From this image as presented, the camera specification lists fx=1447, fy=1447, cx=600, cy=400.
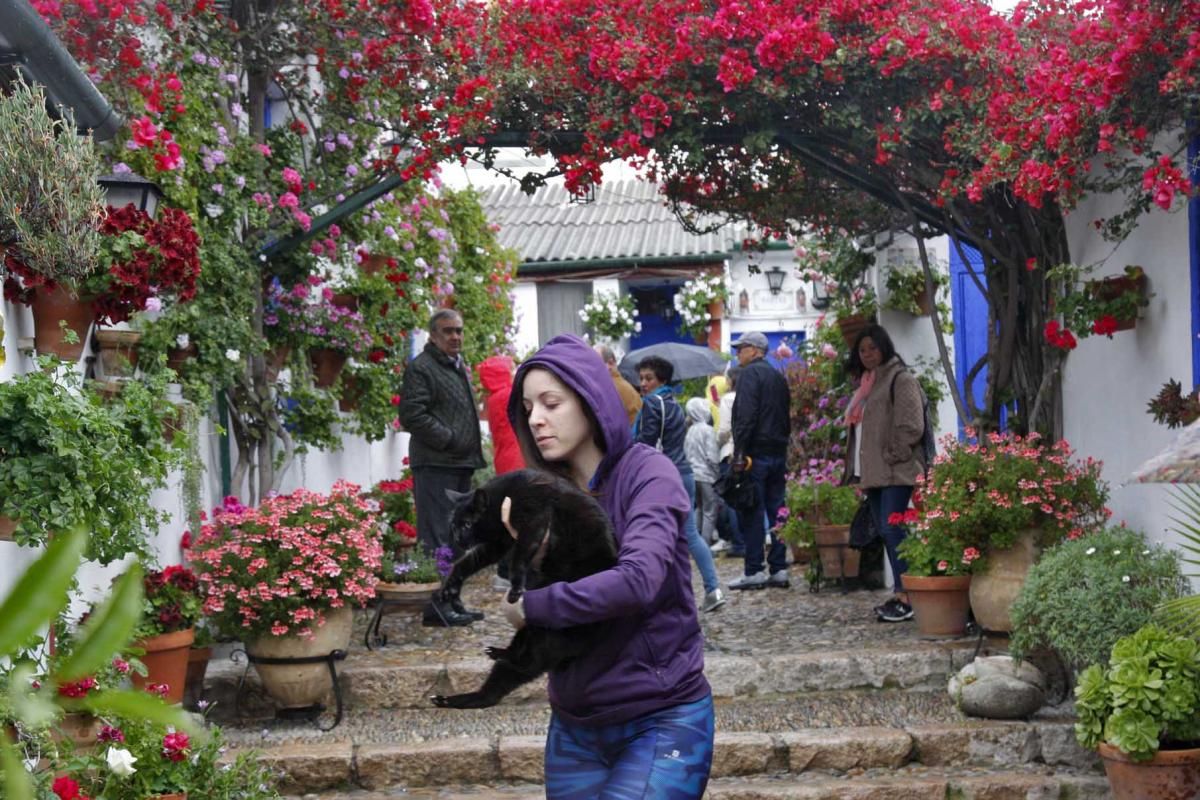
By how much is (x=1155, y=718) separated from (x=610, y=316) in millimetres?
16324

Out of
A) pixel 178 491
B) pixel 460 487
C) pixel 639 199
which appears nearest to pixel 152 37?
pixel 178 491

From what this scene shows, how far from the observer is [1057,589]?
6.00 metres

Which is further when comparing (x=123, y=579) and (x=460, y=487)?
(x=460, y=487)

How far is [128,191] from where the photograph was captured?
571cm

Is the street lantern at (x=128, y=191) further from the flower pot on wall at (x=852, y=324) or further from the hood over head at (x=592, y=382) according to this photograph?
the flower pot on wall at (x=852, y=324)

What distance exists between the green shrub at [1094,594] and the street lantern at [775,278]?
14.9 m

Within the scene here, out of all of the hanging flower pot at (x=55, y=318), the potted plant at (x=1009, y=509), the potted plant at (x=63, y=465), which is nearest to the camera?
the potted plant at (x=63, y=465)

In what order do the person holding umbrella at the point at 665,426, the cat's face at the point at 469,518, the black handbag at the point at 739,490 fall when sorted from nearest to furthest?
the cat's face at the point at 469,518 → the person holding umbrella at the point at 665,426 → the black handbag at the point at 739,490

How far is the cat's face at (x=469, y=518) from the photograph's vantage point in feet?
9.11

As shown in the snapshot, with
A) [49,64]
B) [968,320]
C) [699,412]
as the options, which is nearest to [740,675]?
[968,320]

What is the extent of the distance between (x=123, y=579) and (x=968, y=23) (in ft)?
23.1

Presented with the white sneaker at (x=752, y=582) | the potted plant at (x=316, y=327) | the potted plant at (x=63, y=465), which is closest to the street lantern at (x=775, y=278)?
the white sneaker at (x=752, y=582)

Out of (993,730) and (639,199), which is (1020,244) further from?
(639,199)

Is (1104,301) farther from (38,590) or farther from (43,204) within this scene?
(38,590)
